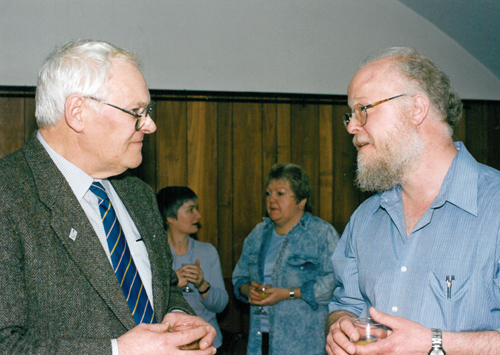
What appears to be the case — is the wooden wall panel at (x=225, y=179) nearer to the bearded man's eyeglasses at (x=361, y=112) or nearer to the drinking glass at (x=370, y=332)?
the bearded man's eyeglasses at (x=361, y=112)

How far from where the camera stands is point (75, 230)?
1.32 m

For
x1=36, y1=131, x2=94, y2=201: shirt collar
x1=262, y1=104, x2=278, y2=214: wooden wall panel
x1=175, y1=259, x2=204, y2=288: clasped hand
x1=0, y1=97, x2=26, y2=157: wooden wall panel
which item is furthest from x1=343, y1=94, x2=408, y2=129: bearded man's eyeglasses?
x1=0, y1=97, x2=26, y2=157: wooden wall panel

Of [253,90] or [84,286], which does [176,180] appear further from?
[84,286]

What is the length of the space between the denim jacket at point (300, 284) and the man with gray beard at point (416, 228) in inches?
43.2

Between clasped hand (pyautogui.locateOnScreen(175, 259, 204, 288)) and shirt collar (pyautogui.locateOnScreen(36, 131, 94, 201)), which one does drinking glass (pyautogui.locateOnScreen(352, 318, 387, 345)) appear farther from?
clasped hand (pyautogui.locateOnScreen(175, 259, 204, 288))

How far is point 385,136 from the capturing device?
1.63 meters

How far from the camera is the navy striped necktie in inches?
56.6

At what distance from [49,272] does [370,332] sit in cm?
92

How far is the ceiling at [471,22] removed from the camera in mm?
3475

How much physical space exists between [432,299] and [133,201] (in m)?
1.16

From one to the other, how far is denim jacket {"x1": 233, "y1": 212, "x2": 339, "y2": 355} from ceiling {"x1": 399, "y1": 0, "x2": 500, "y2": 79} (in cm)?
218

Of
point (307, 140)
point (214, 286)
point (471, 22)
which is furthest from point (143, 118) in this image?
point (471, 22)

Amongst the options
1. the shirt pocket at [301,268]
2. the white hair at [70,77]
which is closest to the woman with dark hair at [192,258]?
the shirt pocket at [301,268]

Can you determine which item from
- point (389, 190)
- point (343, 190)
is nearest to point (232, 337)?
point (343, 190)
